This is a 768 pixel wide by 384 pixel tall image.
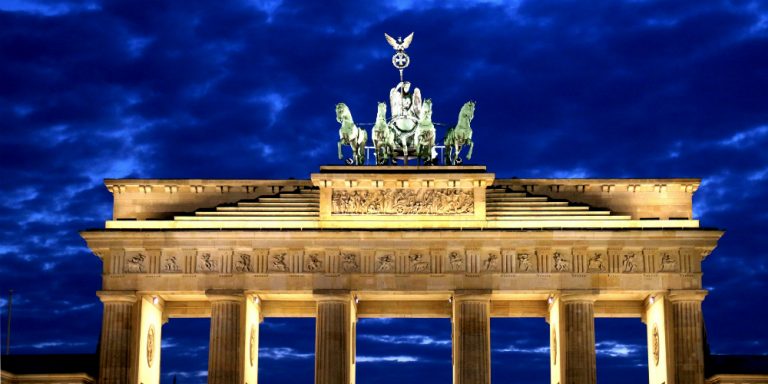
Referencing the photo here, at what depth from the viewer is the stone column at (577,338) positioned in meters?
54.1

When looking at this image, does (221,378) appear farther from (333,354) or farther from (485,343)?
(485,343)

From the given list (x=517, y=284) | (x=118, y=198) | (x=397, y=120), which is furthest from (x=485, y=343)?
(x=118, y=198)

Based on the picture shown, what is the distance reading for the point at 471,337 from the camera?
54656 mm

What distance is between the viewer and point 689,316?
54250mm

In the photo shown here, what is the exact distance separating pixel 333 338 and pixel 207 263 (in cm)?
651

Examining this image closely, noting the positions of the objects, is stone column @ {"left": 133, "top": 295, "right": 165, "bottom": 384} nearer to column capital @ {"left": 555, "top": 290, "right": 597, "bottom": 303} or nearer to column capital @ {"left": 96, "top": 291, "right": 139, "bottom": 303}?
column capital @ {"left": 96, "top": 291, "right": 139, "bottom": 303}

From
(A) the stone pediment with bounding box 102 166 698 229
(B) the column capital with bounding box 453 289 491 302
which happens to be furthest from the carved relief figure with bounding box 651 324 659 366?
(B) the column capital with bounding box 453 289 491 302

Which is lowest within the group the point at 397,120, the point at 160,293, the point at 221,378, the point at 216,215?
the point at 221,378

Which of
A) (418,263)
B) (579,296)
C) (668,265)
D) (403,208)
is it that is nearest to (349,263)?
(418,263)

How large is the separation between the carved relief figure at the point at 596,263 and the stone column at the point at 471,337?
4.72 meters

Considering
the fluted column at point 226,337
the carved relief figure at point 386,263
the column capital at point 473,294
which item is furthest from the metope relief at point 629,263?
the fluted column at point 226,337

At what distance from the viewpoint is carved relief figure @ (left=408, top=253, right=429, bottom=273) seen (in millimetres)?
55344

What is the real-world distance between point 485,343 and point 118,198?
18223mm

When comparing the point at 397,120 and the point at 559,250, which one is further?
the point at 397,120
